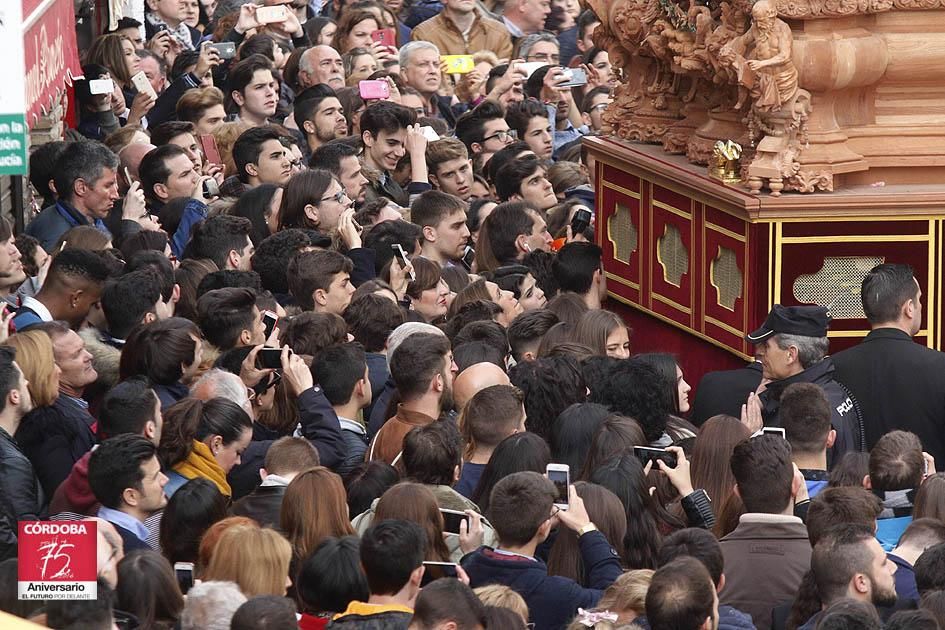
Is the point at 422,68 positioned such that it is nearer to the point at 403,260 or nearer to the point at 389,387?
the point at 403,260

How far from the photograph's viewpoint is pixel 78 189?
32.2 feet

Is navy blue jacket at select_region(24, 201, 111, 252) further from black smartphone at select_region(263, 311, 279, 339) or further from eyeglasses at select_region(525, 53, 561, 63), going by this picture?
eyeglasses at select_region(525, 53, 561, 63)

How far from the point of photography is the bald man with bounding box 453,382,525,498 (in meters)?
6.64

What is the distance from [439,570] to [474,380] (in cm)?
181

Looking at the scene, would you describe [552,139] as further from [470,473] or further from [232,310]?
[470,473]

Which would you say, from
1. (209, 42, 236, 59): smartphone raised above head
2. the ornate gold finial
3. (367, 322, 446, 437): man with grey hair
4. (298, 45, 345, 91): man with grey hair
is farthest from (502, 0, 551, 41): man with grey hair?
(367, 322, 446, 437): man with grey hair

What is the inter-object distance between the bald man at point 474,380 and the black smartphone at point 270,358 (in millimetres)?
713

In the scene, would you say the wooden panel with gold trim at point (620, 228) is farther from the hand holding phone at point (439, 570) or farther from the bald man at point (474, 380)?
the hand holding phone at point (439, 570)

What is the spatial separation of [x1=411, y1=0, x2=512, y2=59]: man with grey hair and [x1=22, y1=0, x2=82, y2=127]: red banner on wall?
675 cm

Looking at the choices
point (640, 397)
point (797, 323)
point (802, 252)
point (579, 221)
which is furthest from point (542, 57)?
point (640, 397)

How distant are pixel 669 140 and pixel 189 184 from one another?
2736 millimetres

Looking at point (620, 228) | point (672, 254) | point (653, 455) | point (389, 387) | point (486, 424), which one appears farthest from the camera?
point (620, 228)

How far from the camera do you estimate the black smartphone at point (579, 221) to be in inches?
425

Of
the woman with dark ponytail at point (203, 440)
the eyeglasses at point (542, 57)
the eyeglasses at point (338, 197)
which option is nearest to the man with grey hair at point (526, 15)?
the eyeglasses at point (542, 57)
